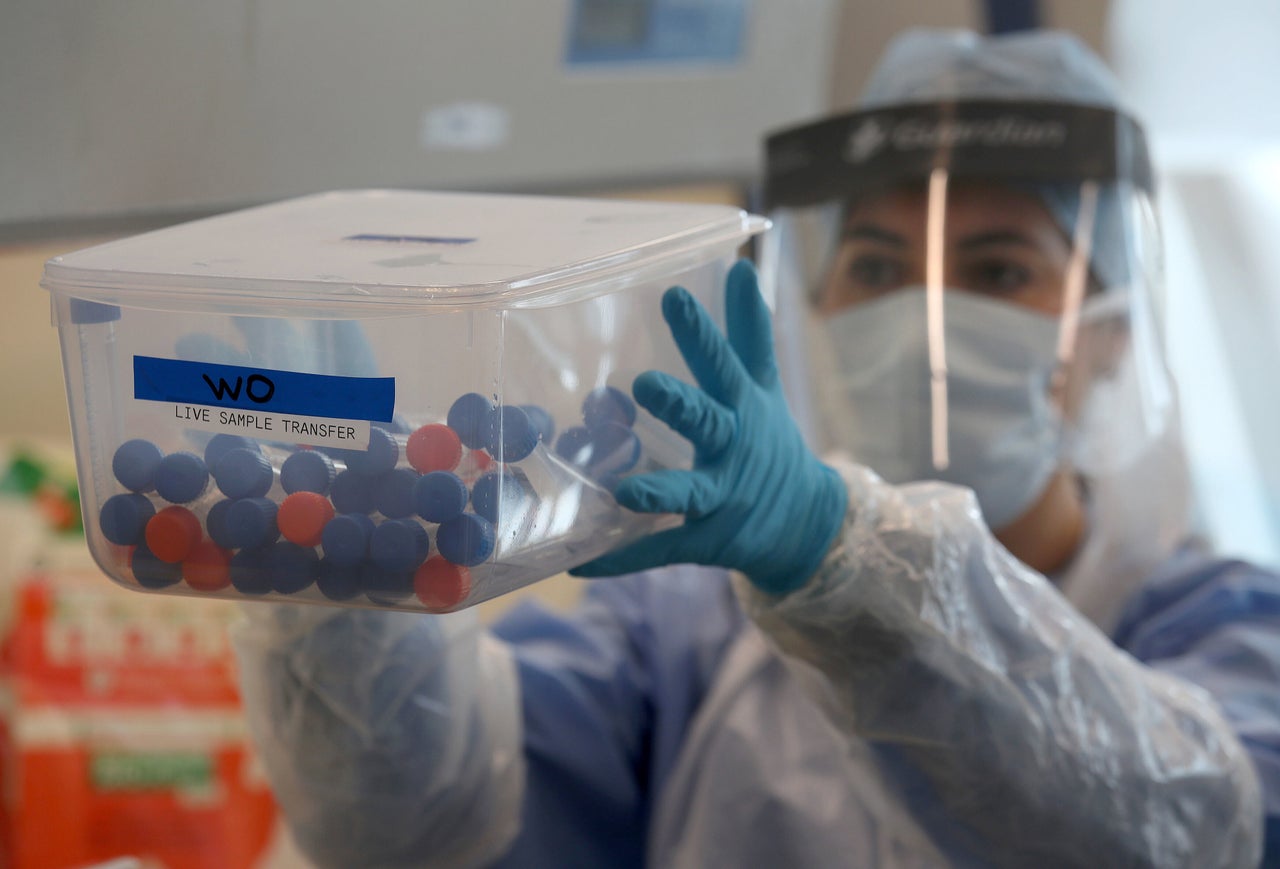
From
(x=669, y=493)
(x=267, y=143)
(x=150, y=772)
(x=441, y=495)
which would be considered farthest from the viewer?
(x=150, y=772)

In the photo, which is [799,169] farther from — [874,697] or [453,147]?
[874,697]

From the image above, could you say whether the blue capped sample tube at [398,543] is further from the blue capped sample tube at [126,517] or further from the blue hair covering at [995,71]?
the blue hair covering at [995,71]

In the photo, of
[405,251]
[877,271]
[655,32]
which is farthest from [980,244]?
[405,251]

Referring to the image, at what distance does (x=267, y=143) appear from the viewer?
1.16 metres

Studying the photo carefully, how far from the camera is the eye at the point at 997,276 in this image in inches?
51.5

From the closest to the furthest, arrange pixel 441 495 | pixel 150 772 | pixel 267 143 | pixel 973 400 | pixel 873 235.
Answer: pixel 441 495 → pixel 267 143 → pixel 973 400 → pixel 873 235 → pixel 150 772

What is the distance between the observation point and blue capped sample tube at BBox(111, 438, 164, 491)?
0.58 m

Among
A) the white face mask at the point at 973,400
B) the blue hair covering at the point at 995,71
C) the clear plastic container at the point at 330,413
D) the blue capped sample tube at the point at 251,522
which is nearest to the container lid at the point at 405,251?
the clear plastic container at the point at 330,413

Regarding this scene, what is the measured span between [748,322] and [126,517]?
0.40 meters

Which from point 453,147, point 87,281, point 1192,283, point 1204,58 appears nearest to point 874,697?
point 87,281

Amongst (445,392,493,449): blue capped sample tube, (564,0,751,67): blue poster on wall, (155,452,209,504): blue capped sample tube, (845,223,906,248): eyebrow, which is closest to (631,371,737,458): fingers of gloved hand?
(445,392,493,449): blue capped sample tube

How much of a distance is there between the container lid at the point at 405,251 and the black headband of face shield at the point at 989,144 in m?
0.62

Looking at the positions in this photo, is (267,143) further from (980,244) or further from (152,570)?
(980,244)

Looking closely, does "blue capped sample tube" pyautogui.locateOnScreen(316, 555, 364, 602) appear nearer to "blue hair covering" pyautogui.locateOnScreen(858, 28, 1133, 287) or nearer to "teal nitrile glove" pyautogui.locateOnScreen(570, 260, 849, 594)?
"teal nitrile glove" pyautogui.locateOnScreen(570, 260, 849, 594)
